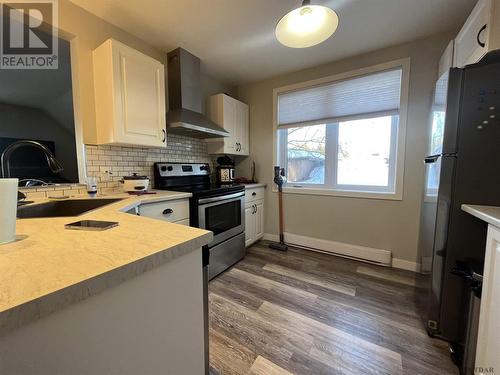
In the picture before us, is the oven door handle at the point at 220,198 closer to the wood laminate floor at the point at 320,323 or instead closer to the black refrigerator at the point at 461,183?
the wood laminate floor at the point at 320,323

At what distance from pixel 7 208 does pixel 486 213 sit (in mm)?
1820

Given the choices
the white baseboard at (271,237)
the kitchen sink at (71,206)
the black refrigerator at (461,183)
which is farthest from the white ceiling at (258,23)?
the white baseboard at (271,237)

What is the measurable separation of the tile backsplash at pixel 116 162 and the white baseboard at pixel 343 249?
1872 millimetres

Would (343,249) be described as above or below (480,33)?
below

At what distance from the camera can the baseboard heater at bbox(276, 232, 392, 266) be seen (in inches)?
95.3

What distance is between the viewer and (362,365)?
4.06 ft

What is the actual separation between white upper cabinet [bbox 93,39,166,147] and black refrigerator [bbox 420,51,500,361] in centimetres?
225

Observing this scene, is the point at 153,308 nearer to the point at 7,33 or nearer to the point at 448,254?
the point at 448,254

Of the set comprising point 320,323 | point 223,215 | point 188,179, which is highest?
point 188,179

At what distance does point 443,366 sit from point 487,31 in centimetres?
188

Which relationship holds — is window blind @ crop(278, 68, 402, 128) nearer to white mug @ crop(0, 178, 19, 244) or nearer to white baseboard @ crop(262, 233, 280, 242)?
white baseboard @ crop(262, 233, 280, 242)

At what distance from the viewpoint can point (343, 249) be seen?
266 cm

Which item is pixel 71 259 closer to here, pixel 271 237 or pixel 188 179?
pixel 188 179
